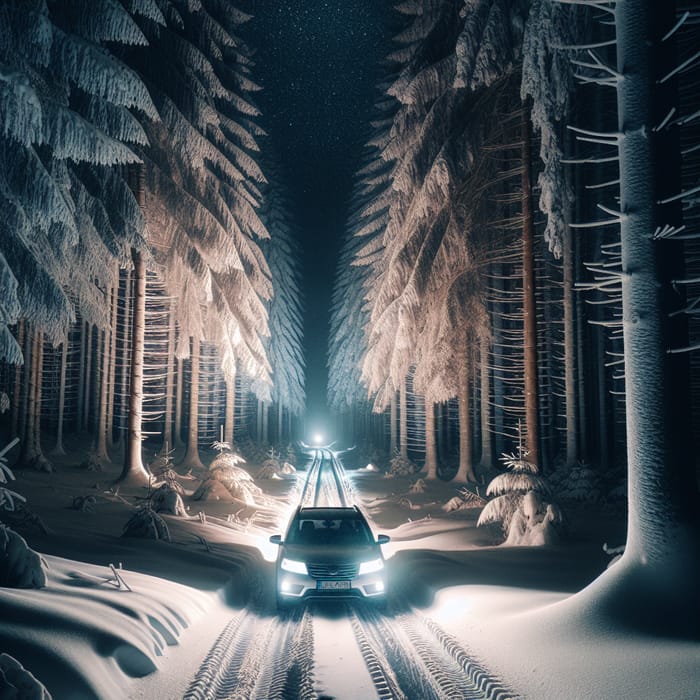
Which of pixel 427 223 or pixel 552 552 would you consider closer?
pixel 552 552

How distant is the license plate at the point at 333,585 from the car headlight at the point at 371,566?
0.29 metres

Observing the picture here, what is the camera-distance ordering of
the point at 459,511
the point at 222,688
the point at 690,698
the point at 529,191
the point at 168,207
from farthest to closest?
1. the point at 168,207
2. the point at 459,511
3. the point at 529,191
4. the point at 222,688
5. the point at 690,698

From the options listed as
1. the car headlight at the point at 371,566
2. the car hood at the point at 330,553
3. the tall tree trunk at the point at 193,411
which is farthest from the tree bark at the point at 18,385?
the car headlight at the point at 371,566

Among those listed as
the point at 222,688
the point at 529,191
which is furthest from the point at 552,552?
the point at 529,191

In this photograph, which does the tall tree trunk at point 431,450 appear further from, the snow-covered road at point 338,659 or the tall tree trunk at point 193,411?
the snow-covered road at point 338,659

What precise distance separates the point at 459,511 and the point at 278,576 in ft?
32.0

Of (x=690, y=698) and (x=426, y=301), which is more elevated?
(x=426, y=301)

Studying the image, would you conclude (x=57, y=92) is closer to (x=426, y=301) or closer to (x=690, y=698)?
(x=426, y=301)

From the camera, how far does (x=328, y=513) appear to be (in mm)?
8883

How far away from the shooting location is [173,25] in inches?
653

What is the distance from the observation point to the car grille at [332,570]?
7.30 m

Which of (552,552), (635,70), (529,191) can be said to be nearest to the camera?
Result: (635,70)

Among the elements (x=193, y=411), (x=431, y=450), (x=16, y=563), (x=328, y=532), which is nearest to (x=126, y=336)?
(x=193, y=411)

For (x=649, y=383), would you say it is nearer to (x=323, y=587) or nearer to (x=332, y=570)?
(x=332, y=570)
